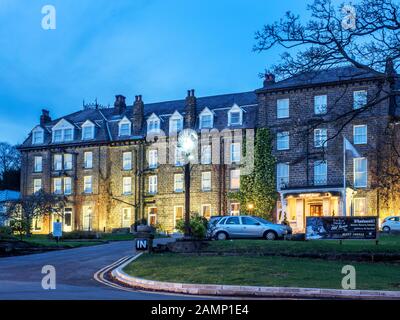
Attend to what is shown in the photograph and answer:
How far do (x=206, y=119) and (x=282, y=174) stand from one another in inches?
353

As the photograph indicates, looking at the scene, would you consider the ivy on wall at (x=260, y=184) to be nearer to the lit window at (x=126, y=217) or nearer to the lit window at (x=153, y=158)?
the lit window at (x=153, y=158)

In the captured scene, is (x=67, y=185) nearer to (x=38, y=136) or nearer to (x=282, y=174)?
(x=38, y=136)

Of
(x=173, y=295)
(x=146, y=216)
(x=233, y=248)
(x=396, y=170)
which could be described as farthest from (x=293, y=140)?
(x=173, y=295)

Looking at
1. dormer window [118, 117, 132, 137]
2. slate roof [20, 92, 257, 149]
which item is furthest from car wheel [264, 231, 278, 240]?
dormer window [118, 117, 132, 137]

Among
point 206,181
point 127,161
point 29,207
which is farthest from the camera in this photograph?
point 127,161

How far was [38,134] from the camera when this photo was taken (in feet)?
199

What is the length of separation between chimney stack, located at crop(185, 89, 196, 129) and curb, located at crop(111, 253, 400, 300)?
1447 inches

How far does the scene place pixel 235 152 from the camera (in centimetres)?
5069

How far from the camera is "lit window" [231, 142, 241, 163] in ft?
166

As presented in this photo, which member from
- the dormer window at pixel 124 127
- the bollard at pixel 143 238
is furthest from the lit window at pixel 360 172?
the bollard at pixel 143 238

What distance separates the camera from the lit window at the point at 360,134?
149 feet

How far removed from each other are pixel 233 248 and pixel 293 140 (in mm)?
23714

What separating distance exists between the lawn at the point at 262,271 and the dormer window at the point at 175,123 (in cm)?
3087

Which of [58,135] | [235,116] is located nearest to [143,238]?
[235,116]
